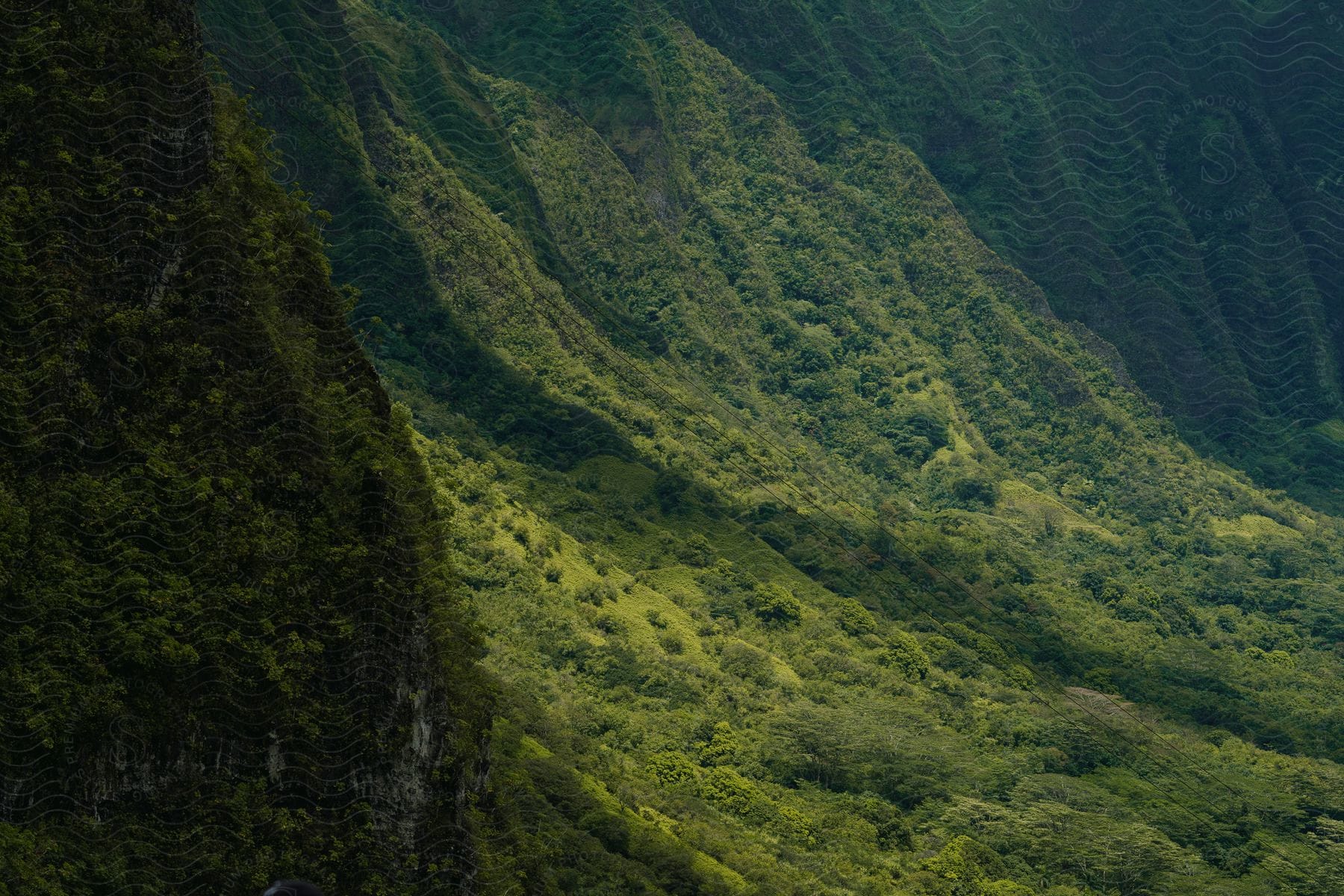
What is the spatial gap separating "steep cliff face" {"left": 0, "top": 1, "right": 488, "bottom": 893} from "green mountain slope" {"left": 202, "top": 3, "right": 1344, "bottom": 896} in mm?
5651

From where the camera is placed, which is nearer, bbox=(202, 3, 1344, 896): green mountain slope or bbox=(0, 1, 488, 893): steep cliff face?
bbox=(0, 1, 488, 893): steep cliff face

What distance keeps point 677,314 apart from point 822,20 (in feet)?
159

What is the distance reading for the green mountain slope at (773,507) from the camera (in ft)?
256

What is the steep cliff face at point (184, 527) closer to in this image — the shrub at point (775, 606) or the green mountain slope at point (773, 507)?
the green mountain slope at point (773, 507)

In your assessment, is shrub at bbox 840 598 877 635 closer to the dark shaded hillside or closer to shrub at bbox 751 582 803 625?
shrub at bbox 751 582 803 625

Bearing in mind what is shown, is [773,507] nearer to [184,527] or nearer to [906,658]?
[906,658]

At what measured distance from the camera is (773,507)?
109 metres

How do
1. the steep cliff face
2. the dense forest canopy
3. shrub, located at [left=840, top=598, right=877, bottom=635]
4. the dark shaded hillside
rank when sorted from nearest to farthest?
the steep cliff face, the dense forest canopy, shrub, located at [left=840, top=598, right=877, bottom=635], the dark shaded hillside

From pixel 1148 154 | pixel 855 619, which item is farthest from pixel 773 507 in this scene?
pixel 1148 154

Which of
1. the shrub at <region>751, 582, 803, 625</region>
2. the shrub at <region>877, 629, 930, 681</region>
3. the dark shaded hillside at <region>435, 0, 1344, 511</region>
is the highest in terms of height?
the dark shaded hillside at <region>435, 0, 1344, 511</region>

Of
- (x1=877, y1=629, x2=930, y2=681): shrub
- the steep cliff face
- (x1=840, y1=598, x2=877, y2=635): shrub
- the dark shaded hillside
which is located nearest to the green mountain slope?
(x1=840, y1=598, x2=877, y2=635): shrub

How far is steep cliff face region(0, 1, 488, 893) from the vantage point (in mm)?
34969

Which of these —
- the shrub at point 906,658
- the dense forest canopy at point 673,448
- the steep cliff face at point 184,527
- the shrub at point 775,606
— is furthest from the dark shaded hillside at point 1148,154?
the steep cliff face at point 184,527

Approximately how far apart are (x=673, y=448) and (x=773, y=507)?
7275 millimetres
